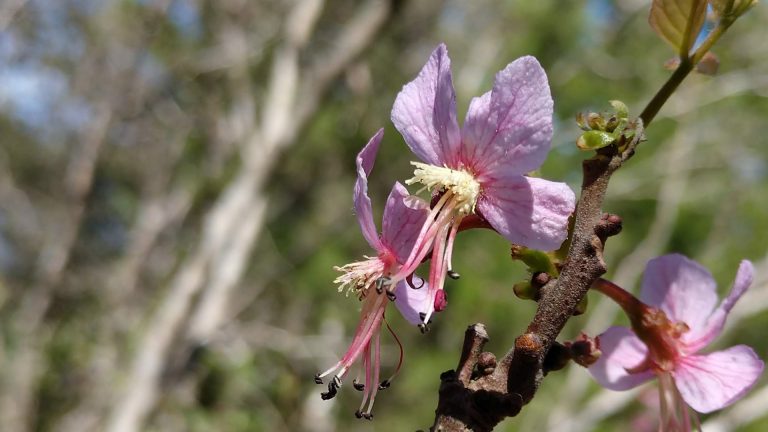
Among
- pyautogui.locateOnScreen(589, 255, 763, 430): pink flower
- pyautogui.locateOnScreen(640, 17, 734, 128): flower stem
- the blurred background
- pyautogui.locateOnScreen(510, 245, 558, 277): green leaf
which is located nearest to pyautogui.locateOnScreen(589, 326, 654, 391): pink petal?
pyautogui.locateOnScreen(589, 255, 763, 430): pink flower

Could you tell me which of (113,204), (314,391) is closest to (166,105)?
(113,204)

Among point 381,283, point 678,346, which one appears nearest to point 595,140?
point 381,283

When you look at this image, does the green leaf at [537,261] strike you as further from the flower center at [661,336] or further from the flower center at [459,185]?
the flower center at [661,336]

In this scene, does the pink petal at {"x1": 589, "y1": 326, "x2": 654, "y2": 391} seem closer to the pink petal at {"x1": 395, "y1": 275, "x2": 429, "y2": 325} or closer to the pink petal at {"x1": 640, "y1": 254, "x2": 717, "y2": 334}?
the pink petal at {"x1": 640, "y1": 254, "x2": 717, "y2": 334}

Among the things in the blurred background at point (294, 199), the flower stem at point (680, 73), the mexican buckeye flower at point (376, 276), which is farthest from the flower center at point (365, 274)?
the blurred background at point (294, 199)

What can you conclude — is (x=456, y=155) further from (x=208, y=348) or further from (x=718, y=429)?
(x=208, y=348)

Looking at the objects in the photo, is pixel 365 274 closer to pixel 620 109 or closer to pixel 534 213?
pixel 534 213
